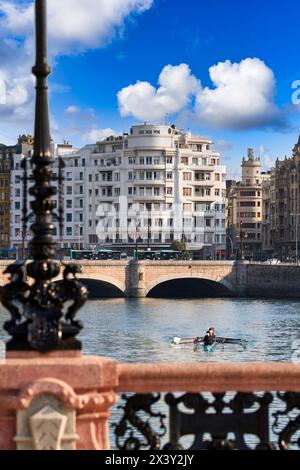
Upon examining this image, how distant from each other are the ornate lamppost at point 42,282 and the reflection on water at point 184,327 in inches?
1536

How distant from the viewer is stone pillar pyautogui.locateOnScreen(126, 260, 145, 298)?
119 meters

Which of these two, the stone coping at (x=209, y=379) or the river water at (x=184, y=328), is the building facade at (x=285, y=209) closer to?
the river water at (x=184, y=328)

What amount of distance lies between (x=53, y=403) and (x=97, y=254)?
442 feet

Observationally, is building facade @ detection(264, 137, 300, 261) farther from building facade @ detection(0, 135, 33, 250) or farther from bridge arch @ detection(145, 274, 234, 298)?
building facade @ detection(0, 135, 33, 250)

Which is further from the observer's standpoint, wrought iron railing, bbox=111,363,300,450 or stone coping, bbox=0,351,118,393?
wrought iron railing, bbox=111,363,300,450

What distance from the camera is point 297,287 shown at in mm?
119562

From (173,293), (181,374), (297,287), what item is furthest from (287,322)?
(181,374)

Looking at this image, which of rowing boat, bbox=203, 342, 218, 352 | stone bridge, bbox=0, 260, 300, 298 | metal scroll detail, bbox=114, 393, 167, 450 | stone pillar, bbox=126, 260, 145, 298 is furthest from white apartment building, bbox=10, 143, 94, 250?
metal scroll detail, bbox=114, 393, 167, 450

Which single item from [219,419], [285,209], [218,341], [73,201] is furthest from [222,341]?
[285,209]

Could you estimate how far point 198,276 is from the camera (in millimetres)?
121062

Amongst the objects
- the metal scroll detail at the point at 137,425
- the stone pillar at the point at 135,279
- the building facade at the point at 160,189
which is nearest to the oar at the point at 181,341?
the metal scroll detail at the point at 137,425

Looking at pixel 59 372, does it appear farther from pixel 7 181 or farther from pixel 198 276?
pixel 7 181

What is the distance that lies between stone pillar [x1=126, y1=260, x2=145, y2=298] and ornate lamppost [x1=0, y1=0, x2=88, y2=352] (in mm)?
108492
